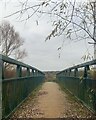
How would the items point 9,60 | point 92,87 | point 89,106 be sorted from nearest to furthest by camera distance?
point 9,60, point 92,87, point 89,106

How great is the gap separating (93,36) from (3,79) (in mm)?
2233

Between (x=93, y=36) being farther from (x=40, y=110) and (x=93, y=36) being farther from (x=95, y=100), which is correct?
(x=40, y=110)

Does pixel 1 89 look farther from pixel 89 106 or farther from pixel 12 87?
pixel 89 106

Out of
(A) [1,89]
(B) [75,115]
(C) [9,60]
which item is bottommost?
(B) [75,115]

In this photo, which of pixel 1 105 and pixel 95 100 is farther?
pixel 95 100

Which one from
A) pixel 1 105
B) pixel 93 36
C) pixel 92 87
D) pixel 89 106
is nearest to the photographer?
pixel 93 36

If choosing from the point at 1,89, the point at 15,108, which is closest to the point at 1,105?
the point at 1,89

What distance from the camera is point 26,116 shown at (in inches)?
422

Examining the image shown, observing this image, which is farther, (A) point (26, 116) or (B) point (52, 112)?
(B) point (52, 112)

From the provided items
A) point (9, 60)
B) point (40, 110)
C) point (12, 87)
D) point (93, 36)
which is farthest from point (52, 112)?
point (93, 36)

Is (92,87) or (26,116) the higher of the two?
(92,87)

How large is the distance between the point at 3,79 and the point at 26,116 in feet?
6.48

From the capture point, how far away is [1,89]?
8.98 m

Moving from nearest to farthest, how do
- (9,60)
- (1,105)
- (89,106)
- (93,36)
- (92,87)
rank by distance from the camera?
(93,36) < (1,105) < (9,60) < (92,87) < (89,106)
